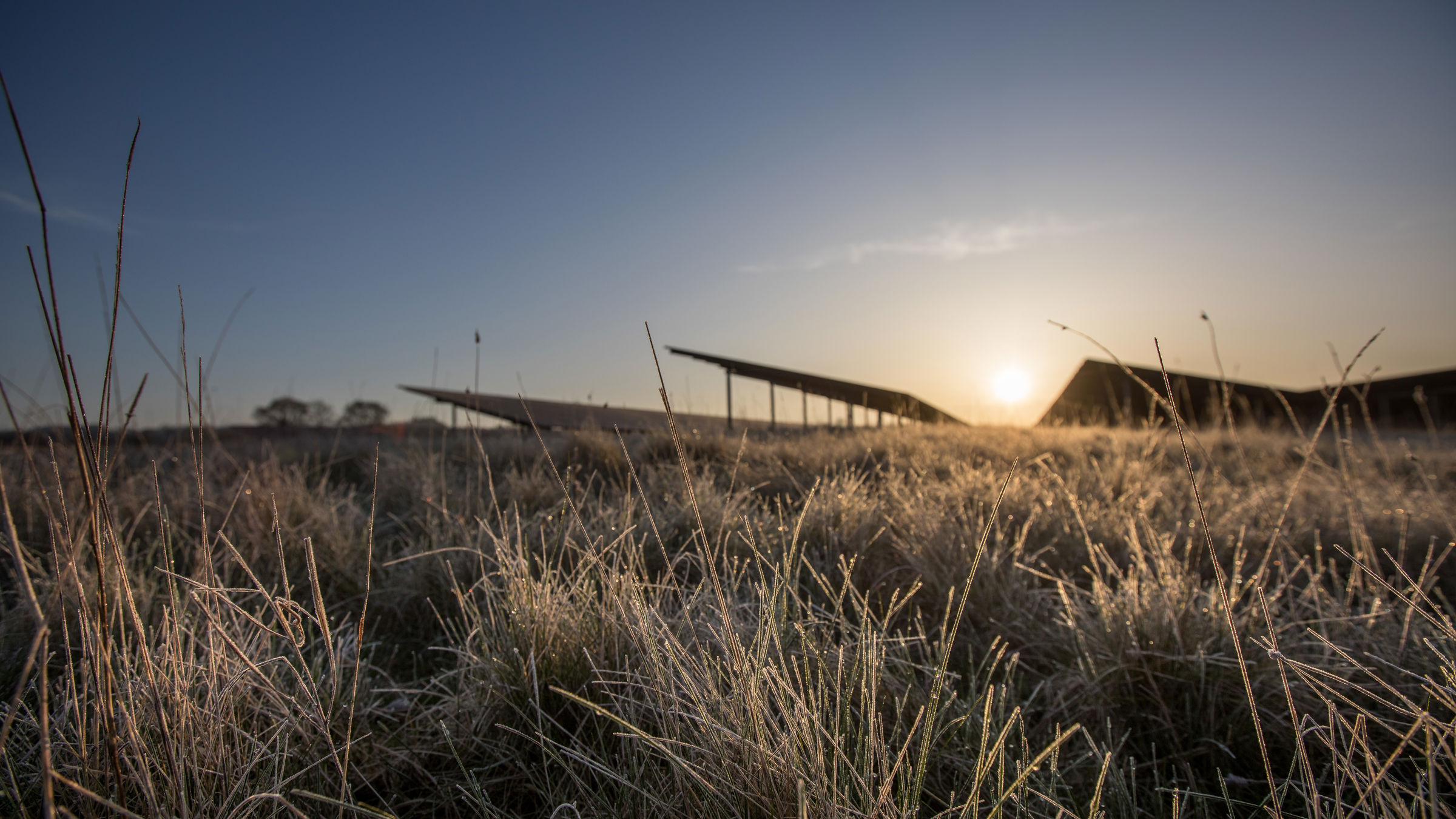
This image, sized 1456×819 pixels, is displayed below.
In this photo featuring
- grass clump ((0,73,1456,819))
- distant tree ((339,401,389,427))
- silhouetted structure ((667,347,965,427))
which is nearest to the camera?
grass clump ((0,73,1456,819))

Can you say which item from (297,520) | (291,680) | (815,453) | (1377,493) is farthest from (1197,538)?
(297,520)

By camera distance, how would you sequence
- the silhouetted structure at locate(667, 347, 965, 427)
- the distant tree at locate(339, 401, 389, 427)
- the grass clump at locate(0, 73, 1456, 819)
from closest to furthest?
the grass clump at locate(0, 73, 1456, 819), the distant tree at locate(339, 401, 389, 427), the silhouetted structure at locate(667, 347, 965, 427)

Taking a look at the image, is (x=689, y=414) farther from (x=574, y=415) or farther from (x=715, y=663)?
(x=715, y=663)

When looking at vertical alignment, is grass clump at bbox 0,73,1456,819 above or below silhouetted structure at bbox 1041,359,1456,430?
below

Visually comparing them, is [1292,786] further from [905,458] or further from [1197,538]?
[905,458]

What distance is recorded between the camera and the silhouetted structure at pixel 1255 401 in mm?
11477

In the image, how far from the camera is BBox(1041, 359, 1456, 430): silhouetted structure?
1148 cm

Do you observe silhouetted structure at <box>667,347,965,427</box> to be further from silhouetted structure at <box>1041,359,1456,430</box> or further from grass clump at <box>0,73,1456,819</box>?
grass clump at <box>0,73,1456,819</box>

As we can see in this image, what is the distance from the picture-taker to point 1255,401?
14148 millimetres

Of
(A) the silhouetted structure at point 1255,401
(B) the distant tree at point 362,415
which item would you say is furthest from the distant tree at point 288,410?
(A) the silhouetted structure at point 1255,401

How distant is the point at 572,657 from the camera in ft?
5.44

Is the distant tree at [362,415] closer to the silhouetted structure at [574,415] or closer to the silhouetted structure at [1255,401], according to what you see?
the silhouetted structure at [574,415]

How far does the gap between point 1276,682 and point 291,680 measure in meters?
2.66

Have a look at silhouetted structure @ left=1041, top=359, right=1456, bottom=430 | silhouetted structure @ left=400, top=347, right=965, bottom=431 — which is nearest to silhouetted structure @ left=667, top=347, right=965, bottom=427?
silhouetted structure @ left=400, top=347, right=965, bottom=431
